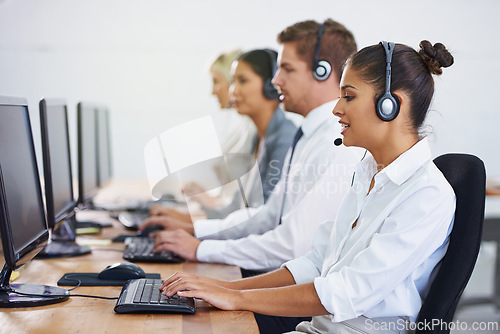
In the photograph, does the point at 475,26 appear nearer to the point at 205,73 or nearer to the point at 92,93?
the point at 205,73

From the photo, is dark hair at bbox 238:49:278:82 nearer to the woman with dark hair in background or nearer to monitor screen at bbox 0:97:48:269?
the woman with dark hair in background

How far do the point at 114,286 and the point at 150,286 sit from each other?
15 cm

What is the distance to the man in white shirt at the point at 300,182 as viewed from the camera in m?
1.78

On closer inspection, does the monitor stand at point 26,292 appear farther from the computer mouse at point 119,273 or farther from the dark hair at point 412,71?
the dark hair at point 412,71

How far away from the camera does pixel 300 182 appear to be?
1.89 meters

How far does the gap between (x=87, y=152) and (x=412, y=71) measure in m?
1.48

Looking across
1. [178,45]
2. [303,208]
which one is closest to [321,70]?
[303,208]

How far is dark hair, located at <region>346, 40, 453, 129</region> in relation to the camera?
1.27 metres

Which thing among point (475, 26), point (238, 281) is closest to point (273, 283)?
point (238, 281)

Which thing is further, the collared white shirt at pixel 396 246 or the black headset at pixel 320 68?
the black headset at pixel 320 68

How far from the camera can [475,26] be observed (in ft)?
15.1

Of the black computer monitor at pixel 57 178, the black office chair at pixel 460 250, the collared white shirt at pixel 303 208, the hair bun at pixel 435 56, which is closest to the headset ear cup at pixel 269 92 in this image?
the collared white shirt at pixel 303 208

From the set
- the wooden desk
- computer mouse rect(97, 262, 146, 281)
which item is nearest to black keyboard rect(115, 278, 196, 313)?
the wooden desk

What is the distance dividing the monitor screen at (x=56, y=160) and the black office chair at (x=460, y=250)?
108 cm
